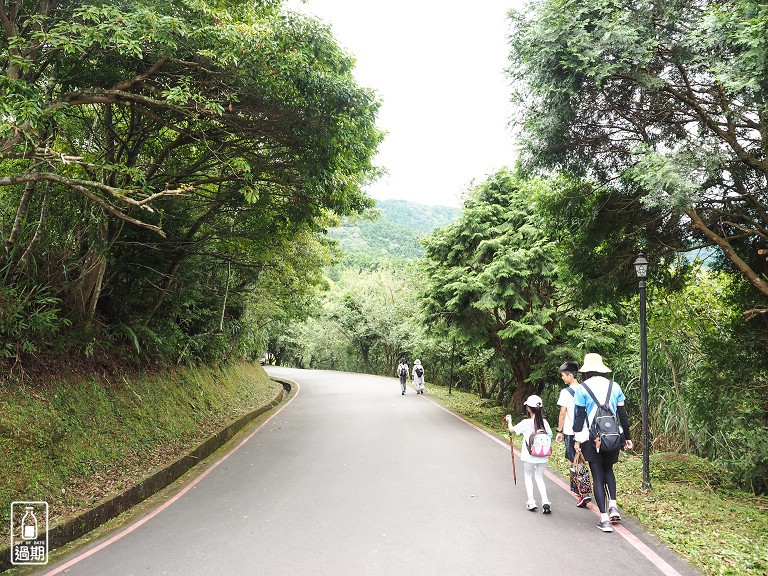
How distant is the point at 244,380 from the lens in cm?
1977

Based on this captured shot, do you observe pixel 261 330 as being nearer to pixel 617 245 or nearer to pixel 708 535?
pixel 617 245

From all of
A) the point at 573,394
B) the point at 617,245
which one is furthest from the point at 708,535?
the point at 617,245

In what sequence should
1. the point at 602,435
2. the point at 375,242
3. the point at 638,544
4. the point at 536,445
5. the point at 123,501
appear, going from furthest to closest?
the point at 375,242 < the point at 123,501 < the point at 536,445 < the point at 602,435 < the point at 638,544

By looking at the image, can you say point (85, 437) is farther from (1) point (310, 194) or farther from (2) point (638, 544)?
(2) point (638, 544)

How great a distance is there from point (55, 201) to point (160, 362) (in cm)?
471

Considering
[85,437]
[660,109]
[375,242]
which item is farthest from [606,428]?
[375,242]

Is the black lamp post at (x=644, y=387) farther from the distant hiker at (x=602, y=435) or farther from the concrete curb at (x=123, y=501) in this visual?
the concrete curb at (x=123, y=501)

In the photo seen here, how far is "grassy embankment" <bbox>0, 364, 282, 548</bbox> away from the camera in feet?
18.1

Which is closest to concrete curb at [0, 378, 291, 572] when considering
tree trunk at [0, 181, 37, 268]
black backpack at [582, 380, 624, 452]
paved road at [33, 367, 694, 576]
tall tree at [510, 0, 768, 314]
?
paved road at [33, 367, 694, 576]

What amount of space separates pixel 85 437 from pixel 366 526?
172 inches

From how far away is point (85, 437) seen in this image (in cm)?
687
